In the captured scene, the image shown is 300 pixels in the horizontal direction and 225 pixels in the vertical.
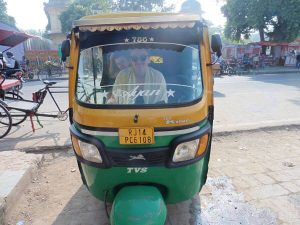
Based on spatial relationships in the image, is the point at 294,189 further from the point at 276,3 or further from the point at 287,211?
the point at 276,3

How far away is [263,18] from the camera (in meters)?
25.0

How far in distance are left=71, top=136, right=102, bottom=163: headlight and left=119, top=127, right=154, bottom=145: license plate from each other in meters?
0.30

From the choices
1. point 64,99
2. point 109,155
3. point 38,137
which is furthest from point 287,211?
point 64,99

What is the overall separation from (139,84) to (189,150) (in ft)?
2.60

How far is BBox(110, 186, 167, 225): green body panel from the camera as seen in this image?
2.37m

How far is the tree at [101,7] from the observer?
105 feet

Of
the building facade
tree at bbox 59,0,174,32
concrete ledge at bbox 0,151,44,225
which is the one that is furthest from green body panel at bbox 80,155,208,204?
the building facade

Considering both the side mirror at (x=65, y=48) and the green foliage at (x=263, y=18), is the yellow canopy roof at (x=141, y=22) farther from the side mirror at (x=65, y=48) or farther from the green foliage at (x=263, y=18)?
the green foliage at (x=263, y=18)

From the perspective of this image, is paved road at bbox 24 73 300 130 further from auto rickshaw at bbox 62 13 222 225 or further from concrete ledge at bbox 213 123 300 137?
auto rickshaw at bbox 62 13 222 225

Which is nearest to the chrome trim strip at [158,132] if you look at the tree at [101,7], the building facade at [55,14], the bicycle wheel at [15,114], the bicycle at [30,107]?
the bicycle at [30,107]

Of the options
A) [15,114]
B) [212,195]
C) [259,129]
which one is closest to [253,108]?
[259,129]

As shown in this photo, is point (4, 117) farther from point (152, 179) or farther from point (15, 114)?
point (152, 179)

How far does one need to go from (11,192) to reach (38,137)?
8.49 feet

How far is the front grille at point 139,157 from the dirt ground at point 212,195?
94 centimetres
